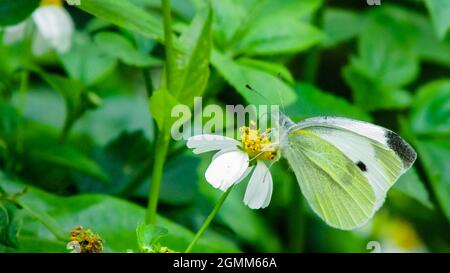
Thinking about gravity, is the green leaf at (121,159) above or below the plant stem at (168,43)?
below

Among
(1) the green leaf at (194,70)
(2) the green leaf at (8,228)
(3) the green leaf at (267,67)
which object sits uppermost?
(3) the green leaf at (267,67)

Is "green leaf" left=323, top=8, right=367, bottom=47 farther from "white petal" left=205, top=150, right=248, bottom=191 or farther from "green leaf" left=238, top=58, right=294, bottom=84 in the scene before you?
"white petal" left=205, top=150, right=248, bottom=191

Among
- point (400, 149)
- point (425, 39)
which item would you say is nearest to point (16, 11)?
point (400, 149)

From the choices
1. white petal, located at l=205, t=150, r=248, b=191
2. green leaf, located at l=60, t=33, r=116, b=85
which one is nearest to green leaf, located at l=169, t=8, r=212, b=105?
white petal, located at l=205, t=150, r=248, b=191

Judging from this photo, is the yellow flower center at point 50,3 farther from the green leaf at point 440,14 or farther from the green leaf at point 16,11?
the green leaf at point 440,14

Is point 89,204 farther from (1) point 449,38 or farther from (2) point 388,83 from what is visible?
(1) point 449,38

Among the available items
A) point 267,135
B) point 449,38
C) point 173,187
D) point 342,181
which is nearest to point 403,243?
point 449,38

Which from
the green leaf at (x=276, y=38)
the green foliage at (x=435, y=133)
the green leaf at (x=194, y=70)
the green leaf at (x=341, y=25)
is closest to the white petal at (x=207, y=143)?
the green leaf at (x=194, y=70)
